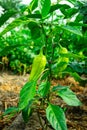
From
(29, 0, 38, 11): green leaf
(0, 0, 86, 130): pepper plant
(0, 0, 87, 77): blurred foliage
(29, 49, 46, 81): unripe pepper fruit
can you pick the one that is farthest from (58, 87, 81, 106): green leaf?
(29, 0, 38, 11): green leaf

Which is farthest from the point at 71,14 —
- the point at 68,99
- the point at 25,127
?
the point at 25,127

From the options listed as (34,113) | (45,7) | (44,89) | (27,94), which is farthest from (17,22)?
(34,113)

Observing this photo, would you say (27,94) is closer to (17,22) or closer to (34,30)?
(17,22)

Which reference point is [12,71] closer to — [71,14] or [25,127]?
[25,127]

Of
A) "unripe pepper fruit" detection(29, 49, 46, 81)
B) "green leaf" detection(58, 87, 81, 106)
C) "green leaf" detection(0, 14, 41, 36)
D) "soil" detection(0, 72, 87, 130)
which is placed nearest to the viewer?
"green leaf" detection(0, 14, 41, 36)

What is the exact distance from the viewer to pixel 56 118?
163cm

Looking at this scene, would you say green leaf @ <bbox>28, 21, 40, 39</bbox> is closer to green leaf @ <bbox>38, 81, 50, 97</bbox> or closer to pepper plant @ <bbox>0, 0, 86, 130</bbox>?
pepper plant @ <bbox>0, 0, 86, 130</bbox>

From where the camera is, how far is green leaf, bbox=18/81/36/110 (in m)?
1.41

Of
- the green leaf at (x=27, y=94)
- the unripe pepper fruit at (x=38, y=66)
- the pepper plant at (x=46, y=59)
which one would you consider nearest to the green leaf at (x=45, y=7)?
the pepper plant at (x=46, y=59)

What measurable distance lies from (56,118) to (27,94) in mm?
251

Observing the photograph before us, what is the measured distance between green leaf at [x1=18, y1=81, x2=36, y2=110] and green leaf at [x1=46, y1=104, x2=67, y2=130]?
206 millimetres

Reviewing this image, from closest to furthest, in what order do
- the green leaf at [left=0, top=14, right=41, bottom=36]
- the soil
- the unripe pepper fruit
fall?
the green leaf at [left=0, top=14, right=41, bottom=36]
the unripe pepper fruit
the soil

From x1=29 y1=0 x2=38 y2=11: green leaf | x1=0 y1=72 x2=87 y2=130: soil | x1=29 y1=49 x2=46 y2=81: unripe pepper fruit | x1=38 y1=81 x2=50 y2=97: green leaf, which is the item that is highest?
x1=29 y1=0 x2=38 y2=11: green leaf

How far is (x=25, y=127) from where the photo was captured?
2.35m
